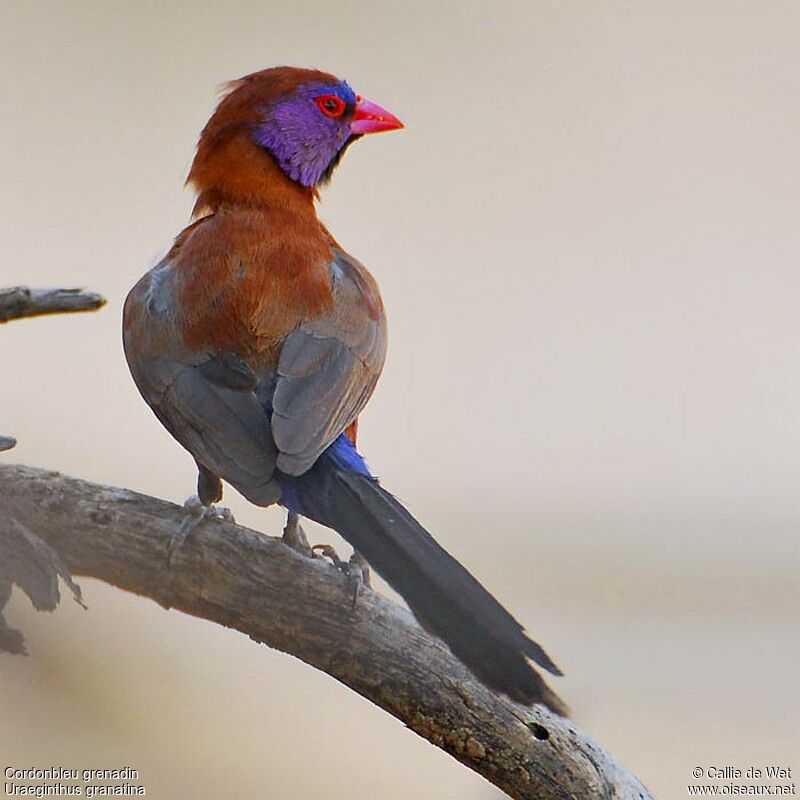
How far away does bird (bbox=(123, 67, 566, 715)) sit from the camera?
4.78 ft

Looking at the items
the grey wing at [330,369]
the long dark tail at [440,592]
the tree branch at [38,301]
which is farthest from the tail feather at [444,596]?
the tree branch at [38,301]

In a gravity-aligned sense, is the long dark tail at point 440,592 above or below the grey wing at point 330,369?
below

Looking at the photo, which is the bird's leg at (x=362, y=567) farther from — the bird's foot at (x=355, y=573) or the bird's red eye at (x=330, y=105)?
the bird's red eye at (x=330, y=105)

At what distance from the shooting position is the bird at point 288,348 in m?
1.46

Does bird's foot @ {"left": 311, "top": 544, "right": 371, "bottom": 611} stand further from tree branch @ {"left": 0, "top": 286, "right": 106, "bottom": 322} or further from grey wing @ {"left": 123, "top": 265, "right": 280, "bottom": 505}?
tree branch @ {"left": 0, "top": 286, "right": 106, "bottom": 322}

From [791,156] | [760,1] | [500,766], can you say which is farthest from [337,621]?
[760,1]

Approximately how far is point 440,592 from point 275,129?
844 mm

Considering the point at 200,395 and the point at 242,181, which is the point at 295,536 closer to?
the point at 200,395

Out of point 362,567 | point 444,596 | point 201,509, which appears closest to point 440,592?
point 444,596

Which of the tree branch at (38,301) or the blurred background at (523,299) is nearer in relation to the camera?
the tree branch at (38,301)

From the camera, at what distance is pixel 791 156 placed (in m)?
1.93

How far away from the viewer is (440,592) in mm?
1448

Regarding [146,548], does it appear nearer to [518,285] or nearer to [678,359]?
[518,285]

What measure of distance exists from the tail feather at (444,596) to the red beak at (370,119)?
69 cm
